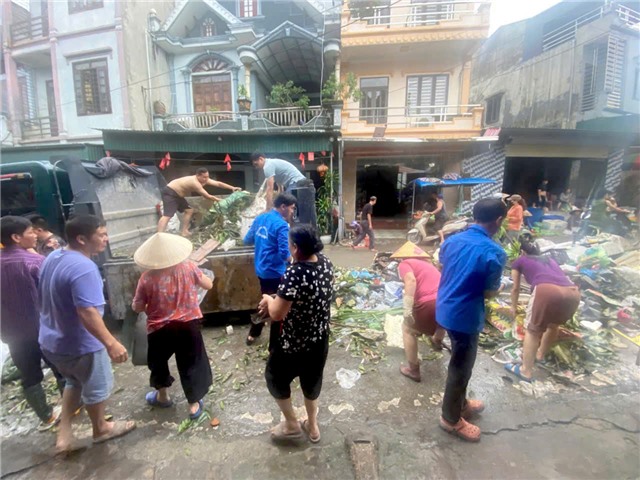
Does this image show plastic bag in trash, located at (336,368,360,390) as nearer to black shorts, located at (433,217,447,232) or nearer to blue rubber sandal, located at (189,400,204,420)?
blue rubber sandal, located at (189,400,204,420)

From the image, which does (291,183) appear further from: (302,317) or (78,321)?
(78,321)

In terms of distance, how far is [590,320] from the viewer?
3.87m

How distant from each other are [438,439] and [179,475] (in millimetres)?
1813

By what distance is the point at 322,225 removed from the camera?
958 centimetres

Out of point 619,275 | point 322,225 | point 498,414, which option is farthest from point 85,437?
point 322,225

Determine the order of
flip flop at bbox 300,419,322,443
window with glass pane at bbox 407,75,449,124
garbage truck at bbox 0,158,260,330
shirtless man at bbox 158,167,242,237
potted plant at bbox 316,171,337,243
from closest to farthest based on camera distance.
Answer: flip flop at bbox 300,419,322,443 → garbage truck at bbox 0,158,260,330 → shirtless man at bbox 158,167,242,237 → potted plant at bbox 316,171,337,243 → window with glass pane at bbox 407,75,449,124

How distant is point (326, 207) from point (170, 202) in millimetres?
5269

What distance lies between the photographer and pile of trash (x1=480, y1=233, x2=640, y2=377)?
3148mm

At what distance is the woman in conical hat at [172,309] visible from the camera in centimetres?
213

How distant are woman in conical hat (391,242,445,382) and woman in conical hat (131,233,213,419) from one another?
174cm

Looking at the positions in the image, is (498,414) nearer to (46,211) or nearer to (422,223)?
(46,211)

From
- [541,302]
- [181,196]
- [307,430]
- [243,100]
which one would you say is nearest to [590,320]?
[541,302]

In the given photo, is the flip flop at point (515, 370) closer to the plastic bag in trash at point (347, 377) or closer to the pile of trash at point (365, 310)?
the pile of trash at point (365, 310)

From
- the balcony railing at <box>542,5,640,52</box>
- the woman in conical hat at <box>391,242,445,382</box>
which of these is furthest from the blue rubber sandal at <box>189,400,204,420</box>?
the balcony railing at <box>542,5,640,52</box>
